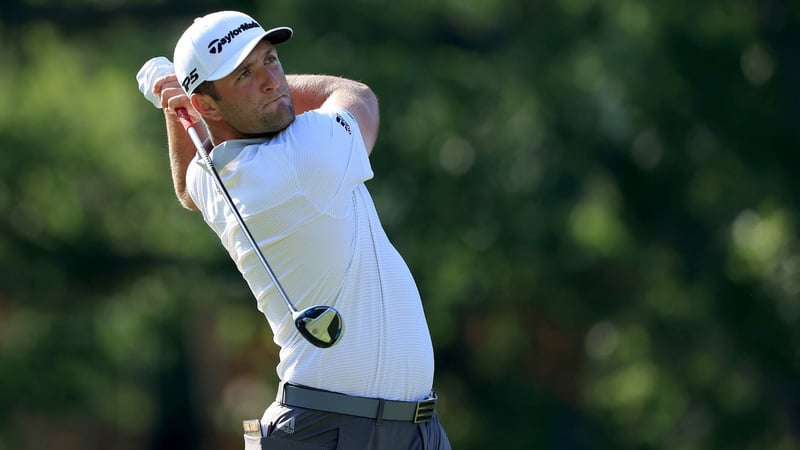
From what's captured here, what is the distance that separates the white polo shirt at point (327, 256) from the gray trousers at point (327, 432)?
79 millimetres

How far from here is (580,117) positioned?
47.0ft

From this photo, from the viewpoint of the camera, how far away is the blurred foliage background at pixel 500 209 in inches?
561

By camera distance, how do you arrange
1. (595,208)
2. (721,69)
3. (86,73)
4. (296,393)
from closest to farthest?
(296,393)
(721,69)
(595,208)
(86,73)

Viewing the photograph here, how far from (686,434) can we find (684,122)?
10.1 ft

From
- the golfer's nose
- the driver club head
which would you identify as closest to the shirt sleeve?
the golfer's nose

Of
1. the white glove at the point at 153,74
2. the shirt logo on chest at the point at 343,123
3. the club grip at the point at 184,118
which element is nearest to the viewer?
the shirt logo on chest at the point at 343,123

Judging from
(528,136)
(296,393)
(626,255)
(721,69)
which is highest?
(296,393)

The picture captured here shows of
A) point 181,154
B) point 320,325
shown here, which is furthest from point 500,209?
point 320,325

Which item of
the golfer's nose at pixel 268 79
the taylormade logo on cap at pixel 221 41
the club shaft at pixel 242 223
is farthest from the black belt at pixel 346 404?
the taylormade logo on cap at pixel 221 41

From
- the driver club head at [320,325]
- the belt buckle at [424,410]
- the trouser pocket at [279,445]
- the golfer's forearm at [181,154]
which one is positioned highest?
the driver club head at [320,325]

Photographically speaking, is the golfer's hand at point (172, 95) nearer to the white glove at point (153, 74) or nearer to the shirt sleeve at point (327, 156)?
the white glove at point (153, 74)

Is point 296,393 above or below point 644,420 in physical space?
above

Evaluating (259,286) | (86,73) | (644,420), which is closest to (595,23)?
(644,420)

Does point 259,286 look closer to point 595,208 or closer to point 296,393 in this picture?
Answer: point 296,393
